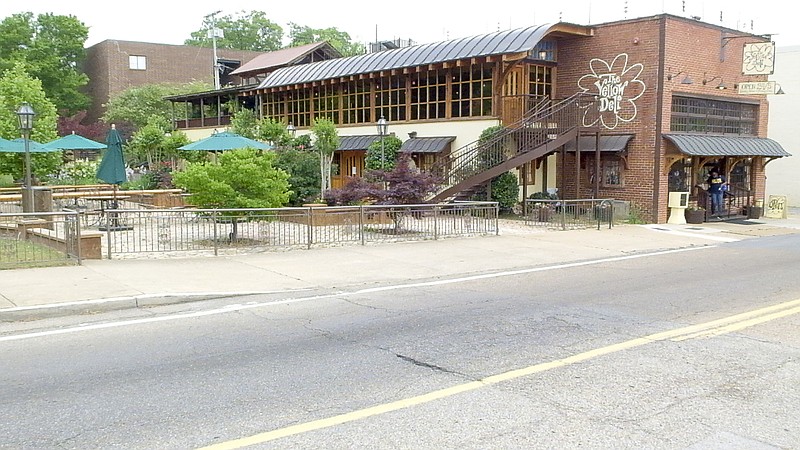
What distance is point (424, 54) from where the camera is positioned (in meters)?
26.4

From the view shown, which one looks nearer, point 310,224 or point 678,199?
point 310,224

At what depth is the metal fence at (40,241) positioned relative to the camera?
11.6m

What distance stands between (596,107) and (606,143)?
1276mm

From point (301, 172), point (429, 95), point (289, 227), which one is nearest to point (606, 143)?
point (429, 95)

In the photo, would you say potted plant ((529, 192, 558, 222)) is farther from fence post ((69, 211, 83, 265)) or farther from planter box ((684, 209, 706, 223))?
fence post ((69, 211, 83, 265))

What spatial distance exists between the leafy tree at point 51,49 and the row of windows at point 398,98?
3078cm

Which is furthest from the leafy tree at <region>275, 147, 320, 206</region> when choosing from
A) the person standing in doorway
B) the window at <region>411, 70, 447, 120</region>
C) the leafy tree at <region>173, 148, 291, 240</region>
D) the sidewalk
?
the person standing in doorway

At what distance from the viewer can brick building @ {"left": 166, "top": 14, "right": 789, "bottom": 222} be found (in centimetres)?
2291

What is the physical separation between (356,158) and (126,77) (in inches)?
1437

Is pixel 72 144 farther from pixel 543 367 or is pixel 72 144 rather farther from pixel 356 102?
pixel 543 367

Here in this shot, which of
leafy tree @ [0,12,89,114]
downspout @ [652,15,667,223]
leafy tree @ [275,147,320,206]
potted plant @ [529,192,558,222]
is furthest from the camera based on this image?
leafy tree @ [0,12,89,114]

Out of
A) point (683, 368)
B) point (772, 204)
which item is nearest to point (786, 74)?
point (772, 204)

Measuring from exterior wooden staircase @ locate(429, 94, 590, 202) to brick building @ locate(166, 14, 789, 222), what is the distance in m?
0.04

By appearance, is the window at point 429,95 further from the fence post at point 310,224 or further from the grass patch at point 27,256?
the grass patch at point 27,256
